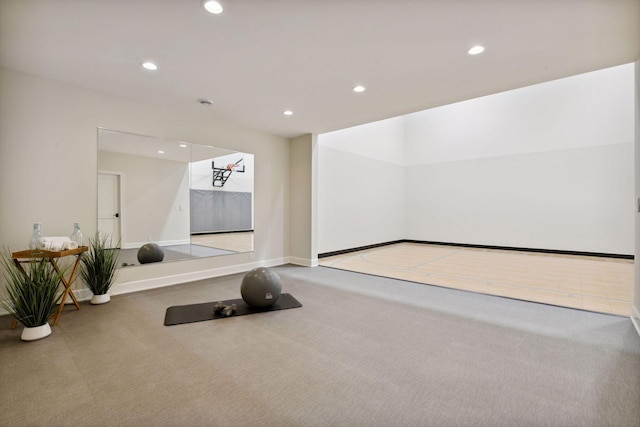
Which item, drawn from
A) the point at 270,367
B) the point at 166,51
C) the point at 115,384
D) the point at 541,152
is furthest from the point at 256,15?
the point at 541,152

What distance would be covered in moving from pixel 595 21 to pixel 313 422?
3470 mm

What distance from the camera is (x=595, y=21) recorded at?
2.27 meters

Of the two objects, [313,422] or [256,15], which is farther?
[256,15]

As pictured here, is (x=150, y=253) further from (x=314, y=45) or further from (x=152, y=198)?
(x=314, y=45)

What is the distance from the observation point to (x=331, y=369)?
2.06m

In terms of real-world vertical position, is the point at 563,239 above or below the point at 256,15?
below

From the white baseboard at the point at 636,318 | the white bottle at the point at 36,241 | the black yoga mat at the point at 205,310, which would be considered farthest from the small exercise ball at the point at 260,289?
the white baseboard at the point at 636,318

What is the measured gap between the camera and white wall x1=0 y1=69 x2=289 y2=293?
10.1 feet

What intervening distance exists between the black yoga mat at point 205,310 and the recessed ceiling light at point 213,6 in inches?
108

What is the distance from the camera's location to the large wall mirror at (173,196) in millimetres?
3822

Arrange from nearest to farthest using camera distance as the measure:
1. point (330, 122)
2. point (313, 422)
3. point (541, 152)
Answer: point (313, 422) → point (330, 122) → point (541, 152)

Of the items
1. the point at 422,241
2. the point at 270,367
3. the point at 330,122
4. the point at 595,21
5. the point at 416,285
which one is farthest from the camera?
the point at 422,241

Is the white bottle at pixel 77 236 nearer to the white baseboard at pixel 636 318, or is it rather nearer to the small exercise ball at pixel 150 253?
the small exercise ball at pixel 150 253

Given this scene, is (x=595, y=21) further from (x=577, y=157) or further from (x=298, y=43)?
(x=577, y=157)
